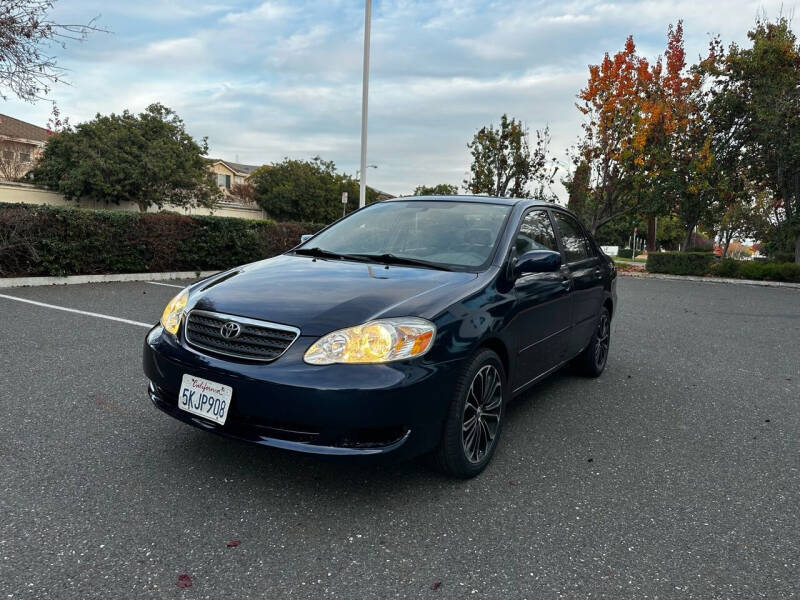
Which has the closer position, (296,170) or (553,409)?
(553,409)

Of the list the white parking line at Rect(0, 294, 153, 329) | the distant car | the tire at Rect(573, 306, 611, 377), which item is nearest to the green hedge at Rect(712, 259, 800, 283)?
the tire at Rect(573, 306, 611, 377)

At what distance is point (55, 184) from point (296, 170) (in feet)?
65.3

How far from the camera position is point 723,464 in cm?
346

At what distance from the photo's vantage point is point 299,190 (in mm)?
48219

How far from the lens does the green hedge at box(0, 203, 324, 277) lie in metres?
9.75

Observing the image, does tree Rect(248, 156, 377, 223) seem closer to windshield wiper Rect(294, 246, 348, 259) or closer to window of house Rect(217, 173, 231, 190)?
window of house Rect(217, 173, 231, 190)

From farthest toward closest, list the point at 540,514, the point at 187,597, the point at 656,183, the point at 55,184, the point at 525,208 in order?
the point at 55,184 < the point at 656,183 < the point at 525,208 < the point at 540,514 < the point at 187,597

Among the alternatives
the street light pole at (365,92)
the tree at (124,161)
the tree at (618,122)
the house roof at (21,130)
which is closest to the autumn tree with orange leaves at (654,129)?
the tree at (618,122)

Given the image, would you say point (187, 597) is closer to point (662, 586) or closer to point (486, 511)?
point (486, 511)

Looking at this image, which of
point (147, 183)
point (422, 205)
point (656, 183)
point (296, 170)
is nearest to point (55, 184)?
point (147, 183)

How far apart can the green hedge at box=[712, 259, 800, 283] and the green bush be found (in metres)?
0.36

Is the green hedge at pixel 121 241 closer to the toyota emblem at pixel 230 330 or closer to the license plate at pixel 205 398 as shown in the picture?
the license plate at pixel 205 398

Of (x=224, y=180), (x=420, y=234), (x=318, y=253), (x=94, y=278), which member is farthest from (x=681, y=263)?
(x=224, y=180)

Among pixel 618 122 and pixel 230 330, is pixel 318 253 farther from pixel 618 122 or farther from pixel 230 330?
pixel 618 122
